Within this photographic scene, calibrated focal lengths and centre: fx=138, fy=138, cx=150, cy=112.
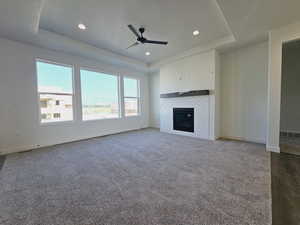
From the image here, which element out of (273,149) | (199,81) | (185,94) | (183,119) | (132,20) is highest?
(132,20)

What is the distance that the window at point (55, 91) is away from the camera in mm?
4062

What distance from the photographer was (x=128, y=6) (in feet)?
8.70

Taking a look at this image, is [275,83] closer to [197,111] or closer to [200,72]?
[200,72]

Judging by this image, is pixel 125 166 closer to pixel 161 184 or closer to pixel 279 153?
pixel 161 184

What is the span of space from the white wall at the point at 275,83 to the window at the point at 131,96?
492cm

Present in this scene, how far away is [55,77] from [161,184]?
174 inches

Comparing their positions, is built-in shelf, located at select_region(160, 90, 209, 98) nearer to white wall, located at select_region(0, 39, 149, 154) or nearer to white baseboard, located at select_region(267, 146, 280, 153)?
white baseboard, located at select_region(267, 146, 280, 153)

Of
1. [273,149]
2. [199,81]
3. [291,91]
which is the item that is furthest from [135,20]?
[291,91]

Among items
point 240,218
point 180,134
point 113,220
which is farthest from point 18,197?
point 180,134

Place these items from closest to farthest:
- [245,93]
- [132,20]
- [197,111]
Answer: [132,20], [245,93], [197,111]

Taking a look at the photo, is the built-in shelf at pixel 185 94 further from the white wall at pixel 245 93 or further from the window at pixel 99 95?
the window at pixel 99 95

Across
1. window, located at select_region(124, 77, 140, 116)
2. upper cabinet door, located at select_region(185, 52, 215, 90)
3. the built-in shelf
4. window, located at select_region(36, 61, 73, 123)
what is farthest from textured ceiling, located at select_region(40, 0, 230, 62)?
window, located at select_region(124, 77, 140, 116)

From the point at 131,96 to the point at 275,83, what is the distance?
5.01m

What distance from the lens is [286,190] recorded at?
1866 mm
